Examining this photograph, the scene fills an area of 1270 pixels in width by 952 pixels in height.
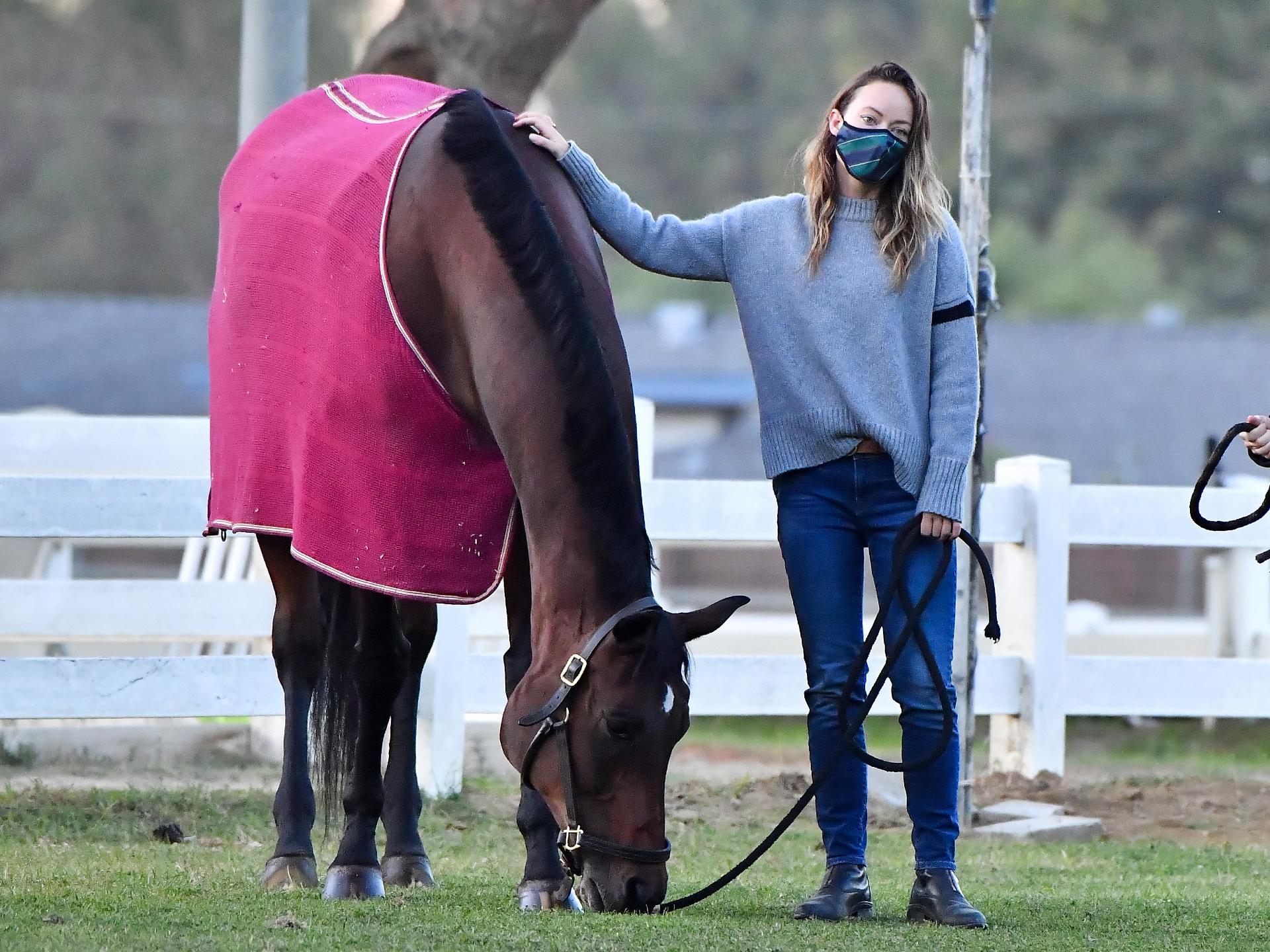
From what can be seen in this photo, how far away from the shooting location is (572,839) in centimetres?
328

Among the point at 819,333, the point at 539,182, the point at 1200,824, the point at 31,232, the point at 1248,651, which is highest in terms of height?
the point at 31,232

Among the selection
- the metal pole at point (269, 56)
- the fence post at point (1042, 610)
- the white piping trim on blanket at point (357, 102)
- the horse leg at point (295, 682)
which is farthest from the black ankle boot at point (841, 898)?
the metal pole at point (269, 56)

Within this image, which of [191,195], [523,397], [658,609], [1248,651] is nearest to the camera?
[658,609]

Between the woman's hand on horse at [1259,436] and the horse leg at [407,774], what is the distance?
197cm

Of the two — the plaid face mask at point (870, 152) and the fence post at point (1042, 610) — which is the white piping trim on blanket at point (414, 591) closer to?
the plaid face mask at point (870, 152)

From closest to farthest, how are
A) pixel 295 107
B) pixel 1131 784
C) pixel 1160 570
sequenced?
pixel 295 107 < pixel 1131 784 < pixel 1160 570

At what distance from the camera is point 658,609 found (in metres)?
3.32

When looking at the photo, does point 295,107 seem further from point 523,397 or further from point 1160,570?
point 1160,570

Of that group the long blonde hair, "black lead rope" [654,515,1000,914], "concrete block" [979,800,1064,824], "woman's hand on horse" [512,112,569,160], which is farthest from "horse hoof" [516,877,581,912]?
"concrete block" [979,800,1064,824]

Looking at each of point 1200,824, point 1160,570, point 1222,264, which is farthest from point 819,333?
point 1222,264

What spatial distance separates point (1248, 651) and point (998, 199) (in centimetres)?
3256

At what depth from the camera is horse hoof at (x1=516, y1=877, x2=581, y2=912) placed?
3.89m

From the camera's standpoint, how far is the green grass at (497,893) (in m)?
Answer: 3.38

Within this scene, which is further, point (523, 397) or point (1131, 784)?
point (1131, 784)
